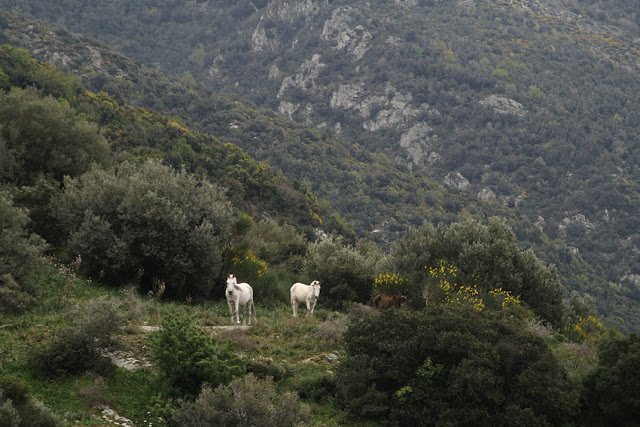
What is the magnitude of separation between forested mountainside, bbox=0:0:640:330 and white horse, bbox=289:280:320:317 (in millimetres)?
61128

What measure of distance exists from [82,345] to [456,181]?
425ft

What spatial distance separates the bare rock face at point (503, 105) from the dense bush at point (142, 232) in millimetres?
145639

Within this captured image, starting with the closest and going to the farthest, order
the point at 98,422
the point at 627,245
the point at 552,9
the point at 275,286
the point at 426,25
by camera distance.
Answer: the point at 98,422 → the point at 275,286 → the point at 627,245 → the point at 426,25 → the point at 552,9

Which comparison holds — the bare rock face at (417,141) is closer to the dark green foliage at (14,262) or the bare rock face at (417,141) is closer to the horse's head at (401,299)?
the horse's head at (401,299)

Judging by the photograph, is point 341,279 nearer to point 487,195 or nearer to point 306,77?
point 487,195

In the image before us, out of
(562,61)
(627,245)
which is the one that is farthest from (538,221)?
(562,61)

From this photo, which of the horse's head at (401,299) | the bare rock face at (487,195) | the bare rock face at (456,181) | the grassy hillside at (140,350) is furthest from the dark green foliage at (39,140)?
the bare rock face at (456,181)

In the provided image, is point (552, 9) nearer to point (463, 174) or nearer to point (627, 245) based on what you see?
point (463, 174)

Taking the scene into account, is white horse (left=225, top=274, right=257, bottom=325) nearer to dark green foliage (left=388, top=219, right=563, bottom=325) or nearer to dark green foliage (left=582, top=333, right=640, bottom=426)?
dark green foliage (left=388, top=219, right=563, bottom=325)

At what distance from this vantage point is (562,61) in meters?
166

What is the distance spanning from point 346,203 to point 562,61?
355 ft

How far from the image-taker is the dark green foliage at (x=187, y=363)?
9.76 m

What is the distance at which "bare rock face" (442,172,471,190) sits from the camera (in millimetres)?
132250

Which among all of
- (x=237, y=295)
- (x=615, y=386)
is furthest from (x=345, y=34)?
(x=615, y=386)
